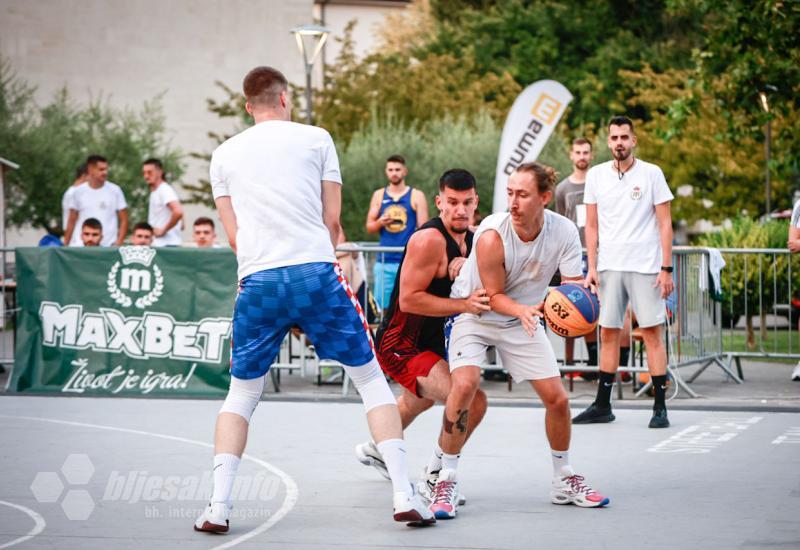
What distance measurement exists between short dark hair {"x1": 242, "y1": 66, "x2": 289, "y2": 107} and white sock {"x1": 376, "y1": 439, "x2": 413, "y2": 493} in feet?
5.82

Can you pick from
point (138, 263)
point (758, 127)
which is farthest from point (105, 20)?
point (138, 263)

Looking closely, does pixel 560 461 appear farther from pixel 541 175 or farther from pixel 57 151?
pixel 57 151

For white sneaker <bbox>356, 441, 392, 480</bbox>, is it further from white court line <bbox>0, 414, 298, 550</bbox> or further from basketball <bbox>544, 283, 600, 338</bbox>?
basketball <bbox>544, 283, 600, 338</bbox>

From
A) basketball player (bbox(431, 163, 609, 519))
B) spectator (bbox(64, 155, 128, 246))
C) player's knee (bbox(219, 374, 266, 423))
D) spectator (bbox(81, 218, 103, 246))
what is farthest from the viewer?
spectator (bbox(64, 155, 128, 246))

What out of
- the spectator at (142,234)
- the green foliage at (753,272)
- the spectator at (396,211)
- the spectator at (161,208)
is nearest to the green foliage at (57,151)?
the spectator at (161,208)

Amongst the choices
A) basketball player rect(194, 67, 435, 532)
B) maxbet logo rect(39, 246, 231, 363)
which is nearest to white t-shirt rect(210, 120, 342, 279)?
basketball player rect(194, 67, 435, 532)

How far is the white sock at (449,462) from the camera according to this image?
22.1 feet

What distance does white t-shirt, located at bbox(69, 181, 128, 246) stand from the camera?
1540cm

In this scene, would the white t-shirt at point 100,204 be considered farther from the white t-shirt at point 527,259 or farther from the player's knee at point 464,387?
the player's knee at point 464,387

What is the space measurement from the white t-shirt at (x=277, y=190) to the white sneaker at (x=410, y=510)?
3.97 feet

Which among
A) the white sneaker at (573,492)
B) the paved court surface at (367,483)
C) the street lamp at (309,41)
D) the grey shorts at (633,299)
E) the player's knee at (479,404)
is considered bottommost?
the paved court surface at (367,483)

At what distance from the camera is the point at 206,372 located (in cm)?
1202

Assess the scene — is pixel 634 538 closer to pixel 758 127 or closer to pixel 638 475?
pixel 638 475

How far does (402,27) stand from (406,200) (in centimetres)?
4206
